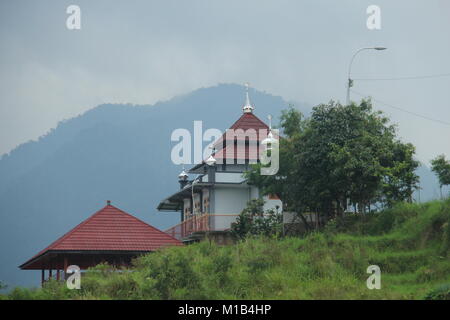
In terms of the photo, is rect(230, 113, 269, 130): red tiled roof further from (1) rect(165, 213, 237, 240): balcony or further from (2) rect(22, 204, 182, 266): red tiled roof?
(2) rect(22, 204, 182, 266): red tiled roof

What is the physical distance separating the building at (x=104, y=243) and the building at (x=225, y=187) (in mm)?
6738

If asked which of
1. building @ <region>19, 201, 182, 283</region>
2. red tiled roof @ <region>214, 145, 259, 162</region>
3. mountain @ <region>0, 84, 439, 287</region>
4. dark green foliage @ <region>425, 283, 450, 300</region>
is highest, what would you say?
mountain @ <region>0, 84, 439, 287</region>

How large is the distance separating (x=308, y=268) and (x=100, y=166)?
117338mm

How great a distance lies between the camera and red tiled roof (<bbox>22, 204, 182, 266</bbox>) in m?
28.9

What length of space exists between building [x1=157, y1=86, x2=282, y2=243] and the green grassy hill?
8471 millimetres

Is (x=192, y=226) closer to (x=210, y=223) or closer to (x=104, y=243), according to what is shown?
(x=210, y=223)

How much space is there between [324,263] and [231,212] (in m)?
15.0

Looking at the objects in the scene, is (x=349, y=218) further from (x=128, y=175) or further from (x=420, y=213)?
(x=128, y=175)

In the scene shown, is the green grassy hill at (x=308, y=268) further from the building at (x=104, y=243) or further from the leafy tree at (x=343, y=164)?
the building at (x=104, y=243)

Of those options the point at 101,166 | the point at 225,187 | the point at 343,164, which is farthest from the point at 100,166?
the point at 343,164

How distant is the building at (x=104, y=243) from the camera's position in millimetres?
28828

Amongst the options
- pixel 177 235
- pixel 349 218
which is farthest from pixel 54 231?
pixel 349 218

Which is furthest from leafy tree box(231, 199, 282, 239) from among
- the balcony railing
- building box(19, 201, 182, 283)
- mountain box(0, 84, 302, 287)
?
mountain box(0, 84, 302, 287)
